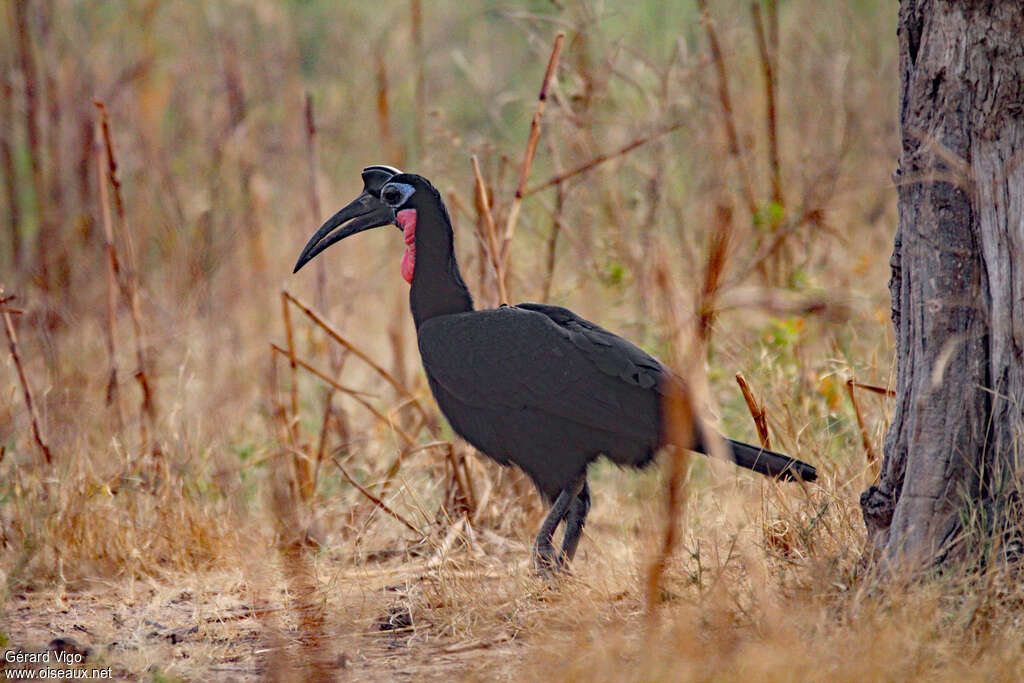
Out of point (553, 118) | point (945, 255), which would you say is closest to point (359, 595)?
point (945, 255)

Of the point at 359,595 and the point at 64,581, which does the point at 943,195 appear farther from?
the point at 64,581

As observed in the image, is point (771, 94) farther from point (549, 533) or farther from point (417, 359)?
point (549, 533)

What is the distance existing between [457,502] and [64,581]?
1.49 metres

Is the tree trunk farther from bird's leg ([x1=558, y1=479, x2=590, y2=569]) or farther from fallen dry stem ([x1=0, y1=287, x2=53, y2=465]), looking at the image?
fallen dry stem ([x1=0, y1=287, x2=53, y2=465])

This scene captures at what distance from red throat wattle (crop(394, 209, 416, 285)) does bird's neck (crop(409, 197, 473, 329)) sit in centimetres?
2

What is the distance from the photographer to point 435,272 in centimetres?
401

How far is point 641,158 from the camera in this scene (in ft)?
21.4

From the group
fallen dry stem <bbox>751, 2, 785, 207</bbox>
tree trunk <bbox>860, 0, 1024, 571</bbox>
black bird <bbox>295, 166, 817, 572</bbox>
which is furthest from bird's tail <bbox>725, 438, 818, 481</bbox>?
fallen dry stem <bbox>751, 2, 785, 207</bbox>

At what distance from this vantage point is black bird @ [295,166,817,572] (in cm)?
359

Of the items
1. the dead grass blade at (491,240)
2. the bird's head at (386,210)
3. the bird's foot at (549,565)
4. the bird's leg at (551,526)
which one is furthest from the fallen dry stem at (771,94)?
the bird's foot at (549,565)

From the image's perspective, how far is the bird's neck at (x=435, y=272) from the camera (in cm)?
399

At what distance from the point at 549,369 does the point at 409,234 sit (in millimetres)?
811

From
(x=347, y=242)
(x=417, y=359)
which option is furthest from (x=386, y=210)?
(x=347, y=242)

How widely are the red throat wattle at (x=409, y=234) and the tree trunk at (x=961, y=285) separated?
69.9 inches
